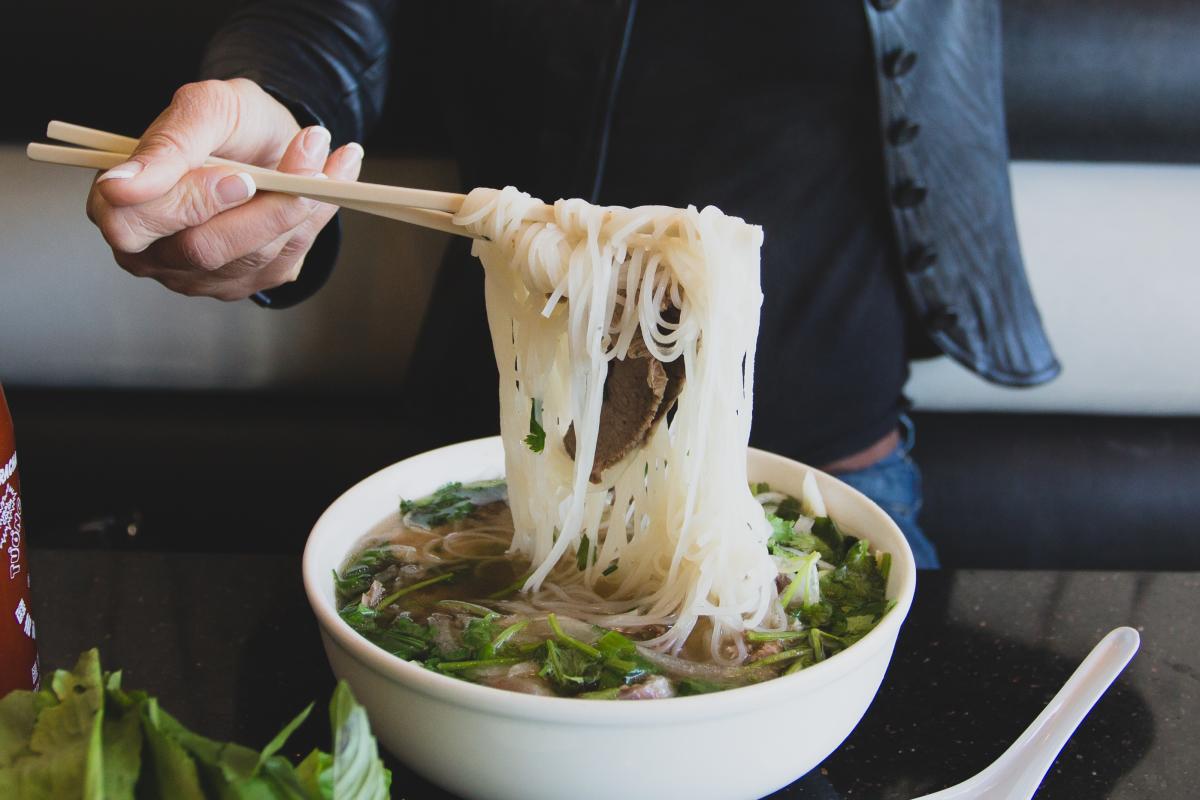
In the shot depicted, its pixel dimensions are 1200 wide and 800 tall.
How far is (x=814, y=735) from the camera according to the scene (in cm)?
82

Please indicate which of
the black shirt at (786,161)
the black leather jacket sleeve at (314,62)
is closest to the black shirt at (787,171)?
the black shirt at (786,161)

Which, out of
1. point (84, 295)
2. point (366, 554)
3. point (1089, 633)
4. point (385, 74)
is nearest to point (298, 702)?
point (366, 554)

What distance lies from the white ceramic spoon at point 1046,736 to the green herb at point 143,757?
49cm

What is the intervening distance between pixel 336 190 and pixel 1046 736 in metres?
0.84

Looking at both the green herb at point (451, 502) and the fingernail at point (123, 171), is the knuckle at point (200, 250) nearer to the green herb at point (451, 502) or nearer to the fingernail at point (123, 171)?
the fingernail at point (123, 171)

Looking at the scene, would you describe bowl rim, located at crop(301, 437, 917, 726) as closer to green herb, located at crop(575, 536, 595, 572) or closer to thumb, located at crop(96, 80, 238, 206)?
Result: green herb, located at crop(575, 536, 595, 572)

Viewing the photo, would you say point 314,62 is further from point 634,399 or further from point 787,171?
point 634,399

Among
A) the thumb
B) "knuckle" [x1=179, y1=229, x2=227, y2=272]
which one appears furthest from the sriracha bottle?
"knuckle" [x1=179, y1=229, x2=227, y2=272]

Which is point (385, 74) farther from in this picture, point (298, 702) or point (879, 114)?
point (298, 702)

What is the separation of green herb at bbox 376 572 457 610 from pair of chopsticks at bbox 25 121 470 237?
36 cm

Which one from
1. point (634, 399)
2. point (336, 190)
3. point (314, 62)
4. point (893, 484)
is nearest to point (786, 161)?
point (893, 484)

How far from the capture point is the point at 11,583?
0.85 m

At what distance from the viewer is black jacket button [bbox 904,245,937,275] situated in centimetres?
187

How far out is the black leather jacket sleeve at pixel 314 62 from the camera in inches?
63.6
